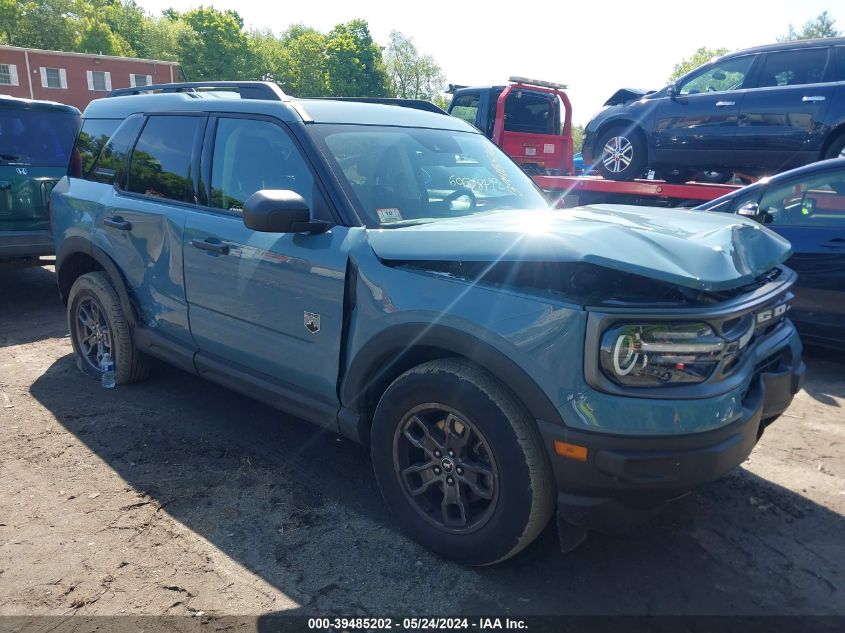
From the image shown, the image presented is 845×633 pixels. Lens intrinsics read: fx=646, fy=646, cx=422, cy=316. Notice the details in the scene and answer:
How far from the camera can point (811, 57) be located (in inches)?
271

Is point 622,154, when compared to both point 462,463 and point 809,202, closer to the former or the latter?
point 809,202

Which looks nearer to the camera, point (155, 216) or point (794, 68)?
point (155, 216)

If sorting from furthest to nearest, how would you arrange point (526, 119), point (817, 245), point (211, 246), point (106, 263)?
point (526, 119) < point (817, 245) < point (106, 263) < point (211, 246)

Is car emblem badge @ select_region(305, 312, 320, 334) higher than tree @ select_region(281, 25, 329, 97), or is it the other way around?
tree @ select_region(281, 25, 329, 97)

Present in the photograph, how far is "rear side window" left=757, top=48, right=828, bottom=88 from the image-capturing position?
6.84 metres

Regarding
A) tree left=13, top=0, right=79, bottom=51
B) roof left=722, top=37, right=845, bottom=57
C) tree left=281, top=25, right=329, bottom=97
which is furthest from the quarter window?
tree left=13, top=0, right=79, bottom=51

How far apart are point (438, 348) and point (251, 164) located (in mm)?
1593

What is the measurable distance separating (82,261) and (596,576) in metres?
4.18

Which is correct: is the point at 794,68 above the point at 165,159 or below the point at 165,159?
above

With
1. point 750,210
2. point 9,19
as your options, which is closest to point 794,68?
point 750,210

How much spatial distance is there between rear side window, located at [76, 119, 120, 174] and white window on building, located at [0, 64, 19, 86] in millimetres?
47987

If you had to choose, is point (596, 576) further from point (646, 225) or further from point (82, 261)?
point (82, 261)

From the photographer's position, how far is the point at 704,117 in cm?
750

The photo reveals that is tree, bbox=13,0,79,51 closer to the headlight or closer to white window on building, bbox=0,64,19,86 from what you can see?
white window on building, bbox=0,64,19,86
